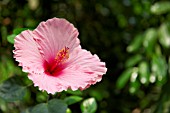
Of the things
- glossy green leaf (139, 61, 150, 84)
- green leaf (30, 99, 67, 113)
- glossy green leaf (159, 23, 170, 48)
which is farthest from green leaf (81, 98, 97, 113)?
glossy green leaf (159, 23, 170, 48)

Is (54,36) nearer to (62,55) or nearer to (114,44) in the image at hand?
(62,55)

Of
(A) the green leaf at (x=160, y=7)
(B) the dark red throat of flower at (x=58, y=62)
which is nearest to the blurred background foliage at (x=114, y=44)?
(A) the green leaf at (x=160, y=7)

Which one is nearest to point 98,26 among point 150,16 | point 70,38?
point 150,16

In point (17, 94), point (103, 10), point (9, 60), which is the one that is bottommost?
point (17, 94)

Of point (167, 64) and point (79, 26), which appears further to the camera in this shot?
point (79, 26)

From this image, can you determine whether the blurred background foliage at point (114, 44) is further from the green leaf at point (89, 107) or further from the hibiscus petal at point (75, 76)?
the hibiscus petal at point (75, 76)

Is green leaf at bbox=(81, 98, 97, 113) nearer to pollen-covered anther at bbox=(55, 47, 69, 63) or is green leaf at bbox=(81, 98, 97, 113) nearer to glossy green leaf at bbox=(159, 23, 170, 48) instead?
pollen-covered anther at bbox=(55, 47, 69, 63)

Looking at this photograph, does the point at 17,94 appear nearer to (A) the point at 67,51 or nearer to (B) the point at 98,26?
(A) the point at 67,51
